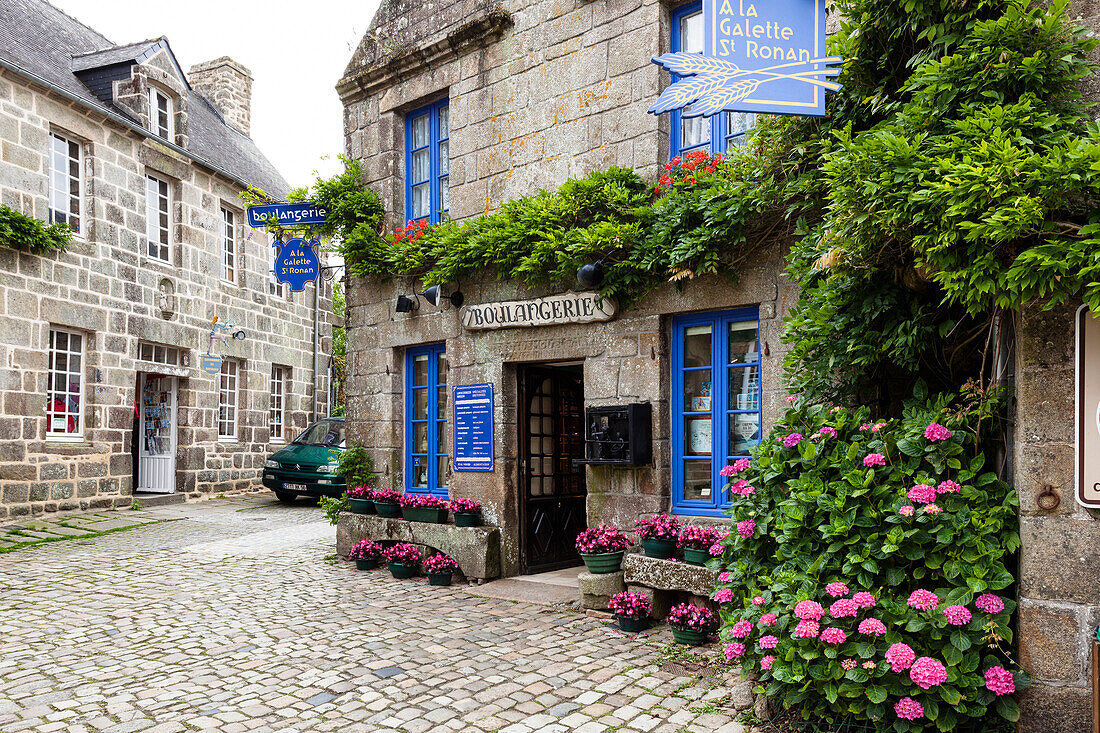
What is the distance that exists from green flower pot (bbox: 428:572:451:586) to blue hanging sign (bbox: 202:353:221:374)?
823cm

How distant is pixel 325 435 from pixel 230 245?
4461 millimetres

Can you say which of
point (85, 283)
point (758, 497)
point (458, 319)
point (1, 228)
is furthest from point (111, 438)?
point (758, 497)

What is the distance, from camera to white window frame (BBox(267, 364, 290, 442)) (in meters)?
16.2

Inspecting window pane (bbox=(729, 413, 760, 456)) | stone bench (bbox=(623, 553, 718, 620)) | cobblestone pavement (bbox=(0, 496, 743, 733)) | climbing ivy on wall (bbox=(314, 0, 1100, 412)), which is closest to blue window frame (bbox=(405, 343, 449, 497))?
cobblestone pavement (bbox=(0, 496, 743, 733))

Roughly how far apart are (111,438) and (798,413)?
36.0 feet

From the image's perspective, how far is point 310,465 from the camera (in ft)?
43.6

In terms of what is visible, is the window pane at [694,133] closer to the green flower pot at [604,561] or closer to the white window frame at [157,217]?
the green flower pot at [604,561]

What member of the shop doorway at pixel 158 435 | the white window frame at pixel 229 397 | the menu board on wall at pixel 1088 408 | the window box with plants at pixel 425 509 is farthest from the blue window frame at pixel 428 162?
the white window frame at pixel 229 397

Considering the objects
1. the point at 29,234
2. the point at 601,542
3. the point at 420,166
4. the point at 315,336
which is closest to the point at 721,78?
the point at 601,542

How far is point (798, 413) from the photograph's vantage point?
418 centimetres

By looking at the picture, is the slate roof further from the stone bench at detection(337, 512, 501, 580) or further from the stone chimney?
the stone bench at detection(337, 512, 501, 580)

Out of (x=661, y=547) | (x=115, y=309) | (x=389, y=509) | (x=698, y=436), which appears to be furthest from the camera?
(x=115, y=309)

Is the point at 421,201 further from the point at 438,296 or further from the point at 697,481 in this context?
the point at 697,481

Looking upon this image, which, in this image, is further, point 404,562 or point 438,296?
point 438,296
